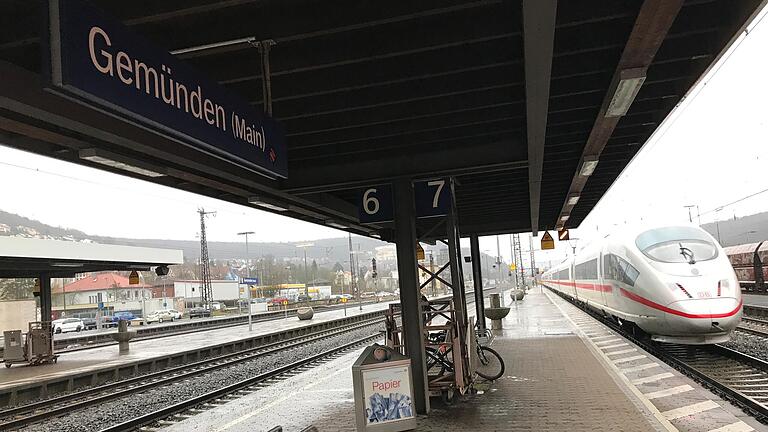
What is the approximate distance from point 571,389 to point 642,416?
2015 mm

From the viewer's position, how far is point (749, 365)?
1077 cm

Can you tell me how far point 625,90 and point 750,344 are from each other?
37.1ft

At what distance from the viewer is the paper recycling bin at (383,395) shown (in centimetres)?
651

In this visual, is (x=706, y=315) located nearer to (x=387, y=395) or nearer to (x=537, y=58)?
(x=387, y=395)

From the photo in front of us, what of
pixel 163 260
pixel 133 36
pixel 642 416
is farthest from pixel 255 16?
pixel 163 260

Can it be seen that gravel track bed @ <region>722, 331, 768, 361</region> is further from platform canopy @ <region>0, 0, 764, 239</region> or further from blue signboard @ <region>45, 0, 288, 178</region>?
blue signboard @ <region>45, 0, 288, 178</region>

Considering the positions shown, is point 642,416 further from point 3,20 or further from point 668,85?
point 3,20

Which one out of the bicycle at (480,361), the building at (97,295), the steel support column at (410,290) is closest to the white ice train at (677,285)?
the bicycle at (480,361)

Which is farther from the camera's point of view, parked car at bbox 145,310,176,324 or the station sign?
parked car at bbox 145,310,176,324

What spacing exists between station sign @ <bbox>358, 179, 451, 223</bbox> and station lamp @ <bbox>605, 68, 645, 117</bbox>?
3402mm

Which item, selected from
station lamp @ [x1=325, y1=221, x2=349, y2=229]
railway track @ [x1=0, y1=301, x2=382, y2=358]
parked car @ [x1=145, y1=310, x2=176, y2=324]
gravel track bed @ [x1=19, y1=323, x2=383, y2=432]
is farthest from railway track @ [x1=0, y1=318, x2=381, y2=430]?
parked car @ [x1=145, y1=310, x2=176, y2=324]

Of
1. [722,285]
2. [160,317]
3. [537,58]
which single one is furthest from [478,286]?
[160,317]

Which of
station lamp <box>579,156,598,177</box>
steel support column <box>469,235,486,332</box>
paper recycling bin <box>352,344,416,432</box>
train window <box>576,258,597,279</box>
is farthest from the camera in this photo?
train window <box>576,258,597,279</box>

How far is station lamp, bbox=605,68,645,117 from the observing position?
4543mm
